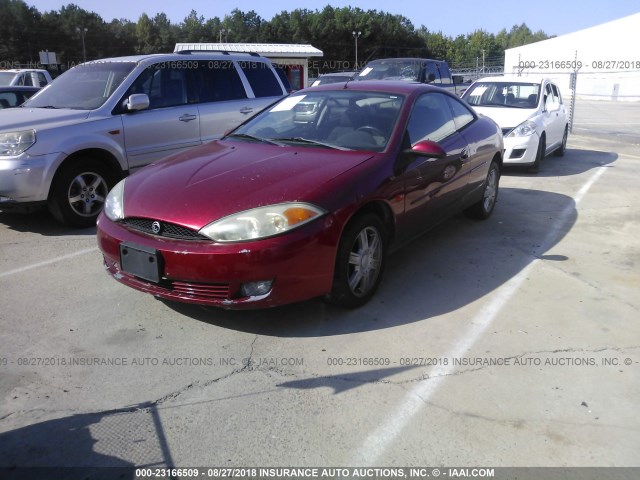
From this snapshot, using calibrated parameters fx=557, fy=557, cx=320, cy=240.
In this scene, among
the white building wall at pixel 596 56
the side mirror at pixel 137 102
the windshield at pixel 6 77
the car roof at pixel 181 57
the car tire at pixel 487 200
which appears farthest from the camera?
the white building wall at pixel 596 56

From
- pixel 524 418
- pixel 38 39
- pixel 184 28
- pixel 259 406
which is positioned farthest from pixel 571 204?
pixel 184 28

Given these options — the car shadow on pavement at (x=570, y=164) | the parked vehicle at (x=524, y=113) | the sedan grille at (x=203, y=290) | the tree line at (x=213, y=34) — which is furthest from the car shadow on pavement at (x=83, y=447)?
the tree line at (x=213, y=34)

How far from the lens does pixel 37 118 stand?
5.83 m

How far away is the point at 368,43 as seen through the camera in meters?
93.5

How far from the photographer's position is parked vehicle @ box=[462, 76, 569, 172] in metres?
9.15

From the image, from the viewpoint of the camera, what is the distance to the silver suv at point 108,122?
551 centimetres

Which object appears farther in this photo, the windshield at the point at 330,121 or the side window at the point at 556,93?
the side window at the point at 556,93

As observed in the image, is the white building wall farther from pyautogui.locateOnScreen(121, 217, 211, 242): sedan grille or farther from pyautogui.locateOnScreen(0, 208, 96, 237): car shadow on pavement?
pyautogui.locateOnScreen(121, 217, 211, 242): sedan grille

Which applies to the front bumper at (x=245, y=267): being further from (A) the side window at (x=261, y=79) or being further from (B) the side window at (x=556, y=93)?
(B) the side window at (x=556, y=93)

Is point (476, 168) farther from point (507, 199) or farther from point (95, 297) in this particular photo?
point (95, 297)

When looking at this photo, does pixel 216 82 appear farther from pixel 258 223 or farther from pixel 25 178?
pixel 258 223

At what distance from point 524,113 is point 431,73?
5108mm

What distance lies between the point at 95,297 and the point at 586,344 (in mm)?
3503

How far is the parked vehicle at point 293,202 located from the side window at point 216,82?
235 cm
